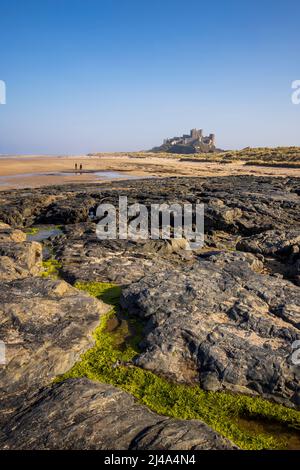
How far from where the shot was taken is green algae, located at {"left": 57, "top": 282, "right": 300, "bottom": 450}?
586 cm

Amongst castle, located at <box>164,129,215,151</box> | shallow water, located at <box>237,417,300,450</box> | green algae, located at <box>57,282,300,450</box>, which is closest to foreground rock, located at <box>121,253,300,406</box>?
green algae, located at <box>57,282,300,450</box>

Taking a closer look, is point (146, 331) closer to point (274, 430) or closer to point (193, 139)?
point (274, 430)

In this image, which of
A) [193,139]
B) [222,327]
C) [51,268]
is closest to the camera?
[222,327]

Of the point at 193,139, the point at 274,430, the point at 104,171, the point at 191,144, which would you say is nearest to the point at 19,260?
the point at 274,430

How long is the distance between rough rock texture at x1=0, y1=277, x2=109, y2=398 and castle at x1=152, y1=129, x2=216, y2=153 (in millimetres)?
129139

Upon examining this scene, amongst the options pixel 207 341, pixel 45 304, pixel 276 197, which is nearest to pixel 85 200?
pixel 276 197

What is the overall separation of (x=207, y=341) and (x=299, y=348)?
1885 millimetres

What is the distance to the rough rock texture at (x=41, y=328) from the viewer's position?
22.2 ft

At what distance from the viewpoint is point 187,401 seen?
6379 millimetres

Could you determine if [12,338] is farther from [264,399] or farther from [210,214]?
[210,214]

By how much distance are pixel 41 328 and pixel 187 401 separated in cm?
359

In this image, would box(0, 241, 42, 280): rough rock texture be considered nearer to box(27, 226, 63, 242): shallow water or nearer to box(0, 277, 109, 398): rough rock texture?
box(0, 277, 109, 398): rough rock texture

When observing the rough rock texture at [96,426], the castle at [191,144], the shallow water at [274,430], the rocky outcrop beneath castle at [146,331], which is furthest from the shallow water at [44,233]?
the castle at [191,144]
